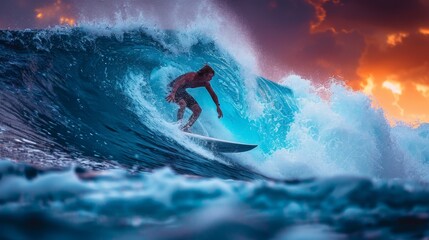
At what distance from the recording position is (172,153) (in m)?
5.39

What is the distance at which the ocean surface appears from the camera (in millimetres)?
1595

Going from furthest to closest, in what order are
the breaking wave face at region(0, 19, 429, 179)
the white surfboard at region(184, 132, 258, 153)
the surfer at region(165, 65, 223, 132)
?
the surfer at region(165, 65, 223, 132), the white surfboard at region(184, 132, 258, 153), the breaking wave face at region(0, 19, 429, 179)

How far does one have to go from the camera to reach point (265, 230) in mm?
1617

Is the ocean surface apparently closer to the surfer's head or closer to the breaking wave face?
the breaking wave face

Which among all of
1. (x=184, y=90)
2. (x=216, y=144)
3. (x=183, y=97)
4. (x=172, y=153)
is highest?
(x=184, y=90)

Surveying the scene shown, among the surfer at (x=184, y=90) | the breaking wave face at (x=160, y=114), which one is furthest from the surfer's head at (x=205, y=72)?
the breaking wave face at (x=160, y=114)

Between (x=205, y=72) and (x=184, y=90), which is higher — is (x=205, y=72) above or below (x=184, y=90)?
above

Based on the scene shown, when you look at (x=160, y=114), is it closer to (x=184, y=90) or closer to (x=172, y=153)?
(x=184, y=90)

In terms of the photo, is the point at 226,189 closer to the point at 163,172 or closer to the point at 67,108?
the point at 163,172

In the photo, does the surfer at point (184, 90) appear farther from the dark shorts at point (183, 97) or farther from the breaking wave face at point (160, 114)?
the breaking wave face at point (160, 114)

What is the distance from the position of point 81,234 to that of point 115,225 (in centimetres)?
15

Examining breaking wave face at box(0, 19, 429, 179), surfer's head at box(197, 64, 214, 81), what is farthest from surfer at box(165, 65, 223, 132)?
breaking wave face at box(0, 19, 429, 179)

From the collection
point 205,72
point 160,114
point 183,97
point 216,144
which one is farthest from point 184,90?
point 216,144

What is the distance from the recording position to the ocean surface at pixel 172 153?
1595 millimetres
